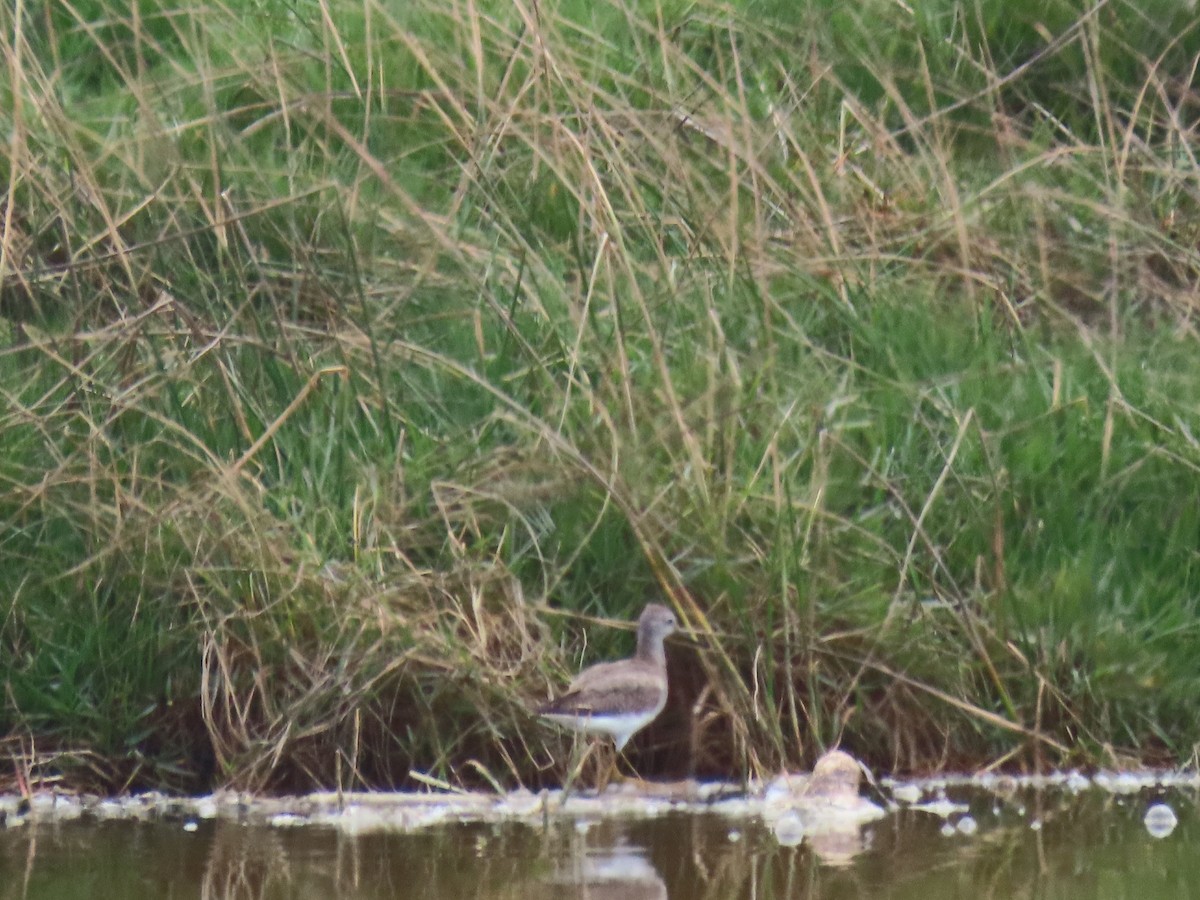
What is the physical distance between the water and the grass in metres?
0.36

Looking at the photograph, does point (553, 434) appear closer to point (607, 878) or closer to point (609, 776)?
point (609, 776)

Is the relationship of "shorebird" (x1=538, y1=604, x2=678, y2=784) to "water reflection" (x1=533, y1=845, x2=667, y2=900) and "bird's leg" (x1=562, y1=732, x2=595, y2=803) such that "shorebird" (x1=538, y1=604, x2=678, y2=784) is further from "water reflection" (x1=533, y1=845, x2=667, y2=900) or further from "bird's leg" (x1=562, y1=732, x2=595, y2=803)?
"water reflection" (x1=533, y1=845, x2=667, y2=900)

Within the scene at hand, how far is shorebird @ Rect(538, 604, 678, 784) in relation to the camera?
19.2 ft

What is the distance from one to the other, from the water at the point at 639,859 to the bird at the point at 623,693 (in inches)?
10.1

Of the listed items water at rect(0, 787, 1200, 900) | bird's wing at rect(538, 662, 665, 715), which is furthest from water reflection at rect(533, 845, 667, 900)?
bird's wing at rect(538, 662, 665, 715)

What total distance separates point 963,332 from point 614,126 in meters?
1.33

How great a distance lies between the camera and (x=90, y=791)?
619cm

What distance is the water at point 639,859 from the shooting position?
5.14 m

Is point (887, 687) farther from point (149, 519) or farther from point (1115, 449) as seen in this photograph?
point (149, 519)

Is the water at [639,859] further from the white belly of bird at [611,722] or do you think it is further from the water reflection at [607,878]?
the white belly of bird at [611,722]

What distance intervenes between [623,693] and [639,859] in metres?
0.55

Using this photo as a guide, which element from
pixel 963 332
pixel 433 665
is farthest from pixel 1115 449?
pixel 433 665

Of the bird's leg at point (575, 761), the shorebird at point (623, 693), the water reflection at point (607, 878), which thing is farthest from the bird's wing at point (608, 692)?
the water reflection at point (607, 878)

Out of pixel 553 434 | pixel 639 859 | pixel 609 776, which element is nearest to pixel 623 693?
pixel 609 776
